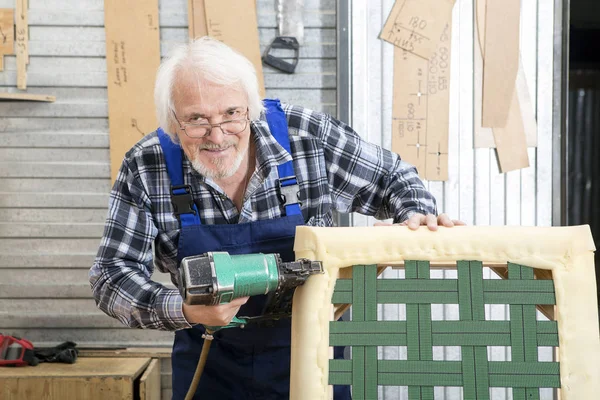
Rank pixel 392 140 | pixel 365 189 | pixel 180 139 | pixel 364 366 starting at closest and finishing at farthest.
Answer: pixel 364 366 → pixel 180 139 → pixel 365 189 → pixel 392 140

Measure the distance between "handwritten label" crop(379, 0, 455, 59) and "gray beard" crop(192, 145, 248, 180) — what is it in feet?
4.96

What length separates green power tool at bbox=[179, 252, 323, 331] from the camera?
103cm

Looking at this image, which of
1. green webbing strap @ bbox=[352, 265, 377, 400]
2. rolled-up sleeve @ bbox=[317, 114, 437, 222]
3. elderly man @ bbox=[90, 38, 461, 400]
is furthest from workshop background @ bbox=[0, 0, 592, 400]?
green webbing strap @ bbox=[352, 265, 377, 400]

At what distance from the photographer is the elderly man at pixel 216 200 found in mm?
1404

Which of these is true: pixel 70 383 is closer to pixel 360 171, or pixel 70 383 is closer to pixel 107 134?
pixel 107 134

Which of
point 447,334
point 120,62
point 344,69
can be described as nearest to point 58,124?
point 120,62

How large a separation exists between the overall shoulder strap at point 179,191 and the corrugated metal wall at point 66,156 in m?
1.37

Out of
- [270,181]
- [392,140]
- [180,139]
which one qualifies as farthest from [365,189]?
[392,140]

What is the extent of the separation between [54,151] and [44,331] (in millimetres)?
785

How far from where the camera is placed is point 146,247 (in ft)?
4.88

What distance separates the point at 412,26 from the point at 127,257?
1772mm

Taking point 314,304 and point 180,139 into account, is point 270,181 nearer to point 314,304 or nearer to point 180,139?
point 180,139

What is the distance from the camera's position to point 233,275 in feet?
3.45

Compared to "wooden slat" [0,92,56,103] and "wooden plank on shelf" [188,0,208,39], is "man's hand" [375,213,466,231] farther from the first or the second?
"wooden slat" [0,92,56,103]
